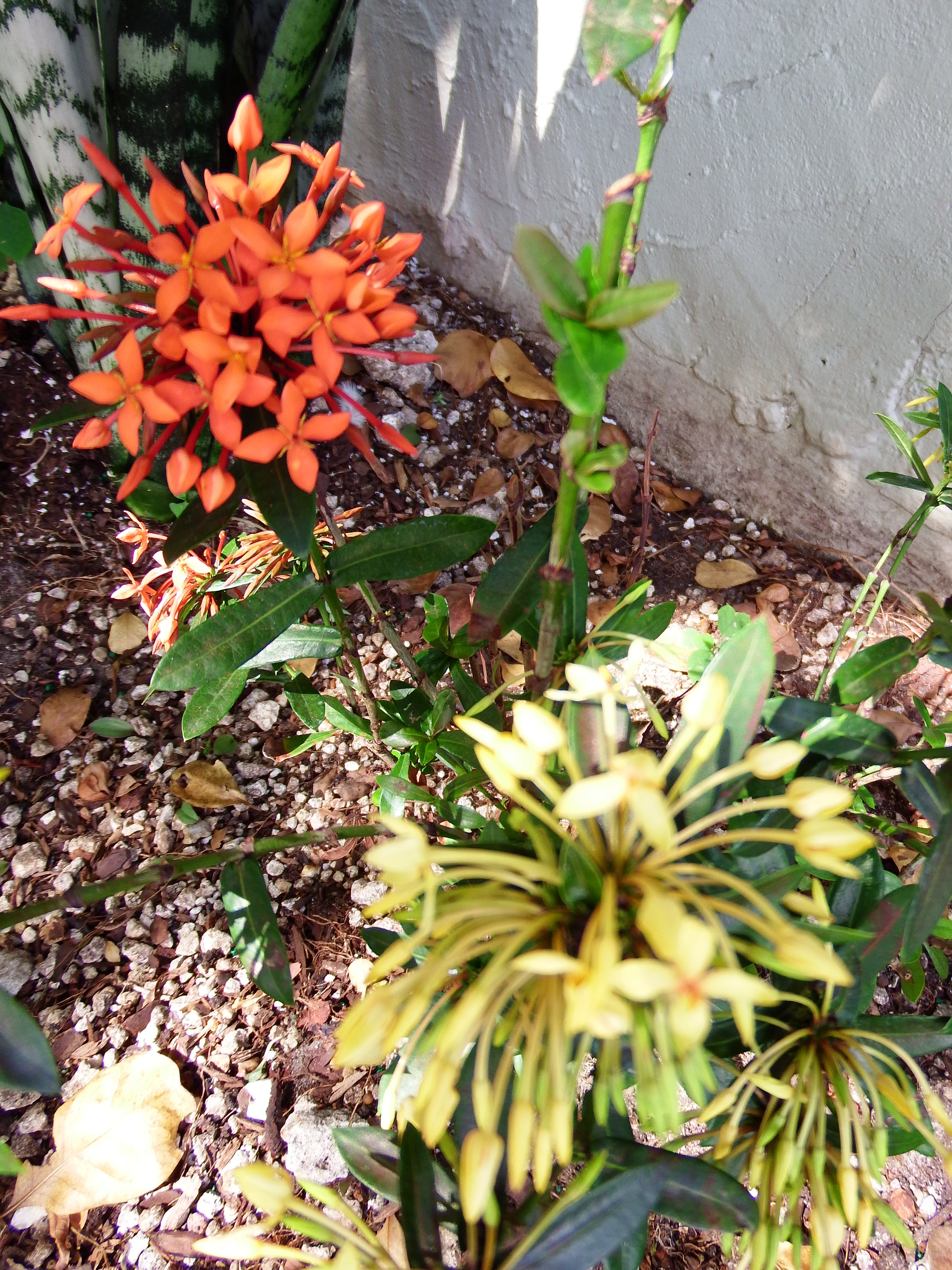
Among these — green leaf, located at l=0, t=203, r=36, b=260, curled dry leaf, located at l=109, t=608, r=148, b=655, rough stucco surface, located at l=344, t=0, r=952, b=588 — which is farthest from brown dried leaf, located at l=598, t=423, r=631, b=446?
green leaf, located at l=0, t=203, r=36, b=260

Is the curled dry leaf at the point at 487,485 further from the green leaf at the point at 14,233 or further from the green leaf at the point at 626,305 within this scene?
the green leaf at the point at 626,305

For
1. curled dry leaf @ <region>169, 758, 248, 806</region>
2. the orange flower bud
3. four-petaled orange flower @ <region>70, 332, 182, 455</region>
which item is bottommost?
curled dry leaf @ <region>169, 758, 248, 806</region>

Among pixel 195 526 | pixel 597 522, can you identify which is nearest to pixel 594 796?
pixel 195 526

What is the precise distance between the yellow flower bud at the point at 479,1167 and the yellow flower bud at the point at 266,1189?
0.38ft

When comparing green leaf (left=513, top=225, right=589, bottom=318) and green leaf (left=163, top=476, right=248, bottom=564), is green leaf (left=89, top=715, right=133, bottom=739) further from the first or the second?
green leaf (left=513, top=225, right=589, bottom=318)

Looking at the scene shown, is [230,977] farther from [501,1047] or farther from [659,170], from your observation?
[659,170]

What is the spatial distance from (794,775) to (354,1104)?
2.12ft

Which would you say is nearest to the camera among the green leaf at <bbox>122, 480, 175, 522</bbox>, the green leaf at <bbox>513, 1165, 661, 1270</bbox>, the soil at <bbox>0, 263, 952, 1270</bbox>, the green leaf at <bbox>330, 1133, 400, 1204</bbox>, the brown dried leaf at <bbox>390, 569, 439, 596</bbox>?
the green leaf at <bbox>513, 1165, 661, 1270</bbox>

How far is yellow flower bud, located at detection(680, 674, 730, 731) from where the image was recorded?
1.28 ft

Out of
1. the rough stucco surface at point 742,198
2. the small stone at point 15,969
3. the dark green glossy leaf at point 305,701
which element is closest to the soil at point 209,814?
the small stone at point 15,969

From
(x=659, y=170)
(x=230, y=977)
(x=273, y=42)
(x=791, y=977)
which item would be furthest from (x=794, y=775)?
(x=273, y=42)

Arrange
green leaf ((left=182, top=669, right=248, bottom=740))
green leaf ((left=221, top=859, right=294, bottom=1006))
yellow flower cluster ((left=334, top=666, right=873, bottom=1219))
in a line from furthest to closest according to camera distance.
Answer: green leaf ((left=182, top=669, right=248, bottom=740)) < green leaf ((left=221, top=859, right=294, bottom=1006)) < yellow flower cluster ((left=334, top=666, right=873, bottom=1219))

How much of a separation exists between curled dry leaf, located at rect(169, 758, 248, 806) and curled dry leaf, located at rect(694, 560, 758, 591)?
813 mm

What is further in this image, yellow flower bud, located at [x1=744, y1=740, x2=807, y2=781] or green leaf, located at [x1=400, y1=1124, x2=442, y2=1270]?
green leaf, located at [x1=400, y1=1124, x2=442, y2=1270]
